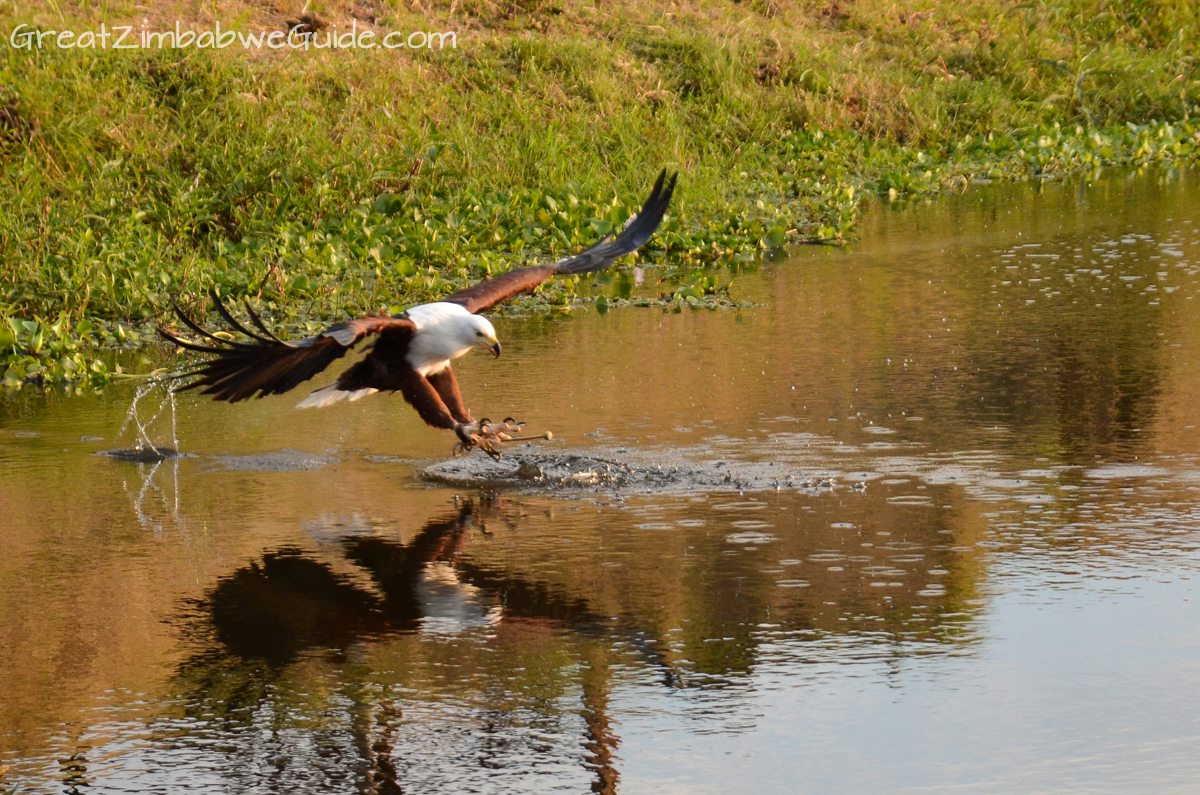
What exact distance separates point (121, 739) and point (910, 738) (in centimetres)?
193

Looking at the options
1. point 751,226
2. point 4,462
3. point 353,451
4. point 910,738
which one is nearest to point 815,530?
point 910,738

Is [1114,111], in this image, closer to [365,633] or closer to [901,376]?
[901,376]

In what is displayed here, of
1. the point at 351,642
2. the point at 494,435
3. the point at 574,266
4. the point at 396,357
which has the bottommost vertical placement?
the point at 351,642

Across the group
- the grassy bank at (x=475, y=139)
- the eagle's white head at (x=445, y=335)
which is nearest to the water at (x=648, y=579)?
the eagle's white head at (x=445, y=335)

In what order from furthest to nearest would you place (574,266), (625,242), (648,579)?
1. (625,242)
2. (574,266)
3. (648,579)

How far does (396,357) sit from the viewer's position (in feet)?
23.2

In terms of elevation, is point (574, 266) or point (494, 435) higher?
point (574, 266)

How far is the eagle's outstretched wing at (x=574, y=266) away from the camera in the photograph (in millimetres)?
7504

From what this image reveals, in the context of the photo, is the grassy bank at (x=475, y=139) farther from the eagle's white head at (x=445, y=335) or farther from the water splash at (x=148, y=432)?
the eagle's white head at (x=445, y=335)

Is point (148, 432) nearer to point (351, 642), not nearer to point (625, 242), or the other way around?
point (625, 242)

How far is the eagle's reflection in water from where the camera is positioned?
13.3 feet

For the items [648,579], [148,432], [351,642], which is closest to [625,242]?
[148,432]

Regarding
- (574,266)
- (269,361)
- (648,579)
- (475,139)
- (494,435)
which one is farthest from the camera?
(475,139)

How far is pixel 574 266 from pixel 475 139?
287 inches
